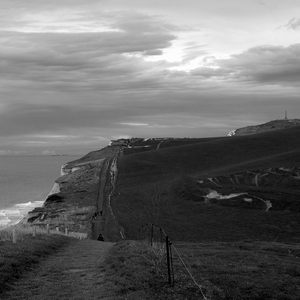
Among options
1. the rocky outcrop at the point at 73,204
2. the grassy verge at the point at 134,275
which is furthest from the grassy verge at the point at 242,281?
the rocky outcrop at the point at 73,204

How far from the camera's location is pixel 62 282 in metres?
14.6

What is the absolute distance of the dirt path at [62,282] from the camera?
1266 cm

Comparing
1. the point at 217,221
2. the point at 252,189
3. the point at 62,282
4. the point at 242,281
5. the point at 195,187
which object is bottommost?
the point at 217,221

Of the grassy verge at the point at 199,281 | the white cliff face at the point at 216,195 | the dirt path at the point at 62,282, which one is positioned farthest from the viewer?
the white cliff face at the point at 216,195

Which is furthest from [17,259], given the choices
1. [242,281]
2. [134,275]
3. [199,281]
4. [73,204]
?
[73,204]

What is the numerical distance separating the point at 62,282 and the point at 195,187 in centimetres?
6973

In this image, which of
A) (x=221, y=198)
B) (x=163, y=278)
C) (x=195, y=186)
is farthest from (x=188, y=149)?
(x=163, y=278)

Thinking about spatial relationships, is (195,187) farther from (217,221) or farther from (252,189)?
(217,221)

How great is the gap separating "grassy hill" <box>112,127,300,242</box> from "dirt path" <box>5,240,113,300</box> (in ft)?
122

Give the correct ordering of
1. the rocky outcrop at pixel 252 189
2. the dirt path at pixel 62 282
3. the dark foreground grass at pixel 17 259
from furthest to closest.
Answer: the rocky outcrop at pixel 252 189 < the dark foreground grass at pixel 17 259 < the dirt path at pixel 62 282

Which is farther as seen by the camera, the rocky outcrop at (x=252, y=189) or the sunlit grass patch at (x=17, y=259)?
the rocky outcrop at (x=252, y=189)

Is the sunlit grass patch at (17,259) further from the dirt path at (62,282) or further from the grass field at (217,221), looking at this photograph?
the grass field at (217,221)

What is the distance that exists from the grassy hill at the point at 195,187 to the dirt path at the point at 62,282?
3732 centimetres

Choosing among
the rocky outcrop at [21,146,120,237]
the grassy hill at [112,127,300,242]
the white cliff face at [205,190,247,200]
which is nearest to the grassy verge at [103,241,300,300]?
the grassy hill at [112,127,300,242]
